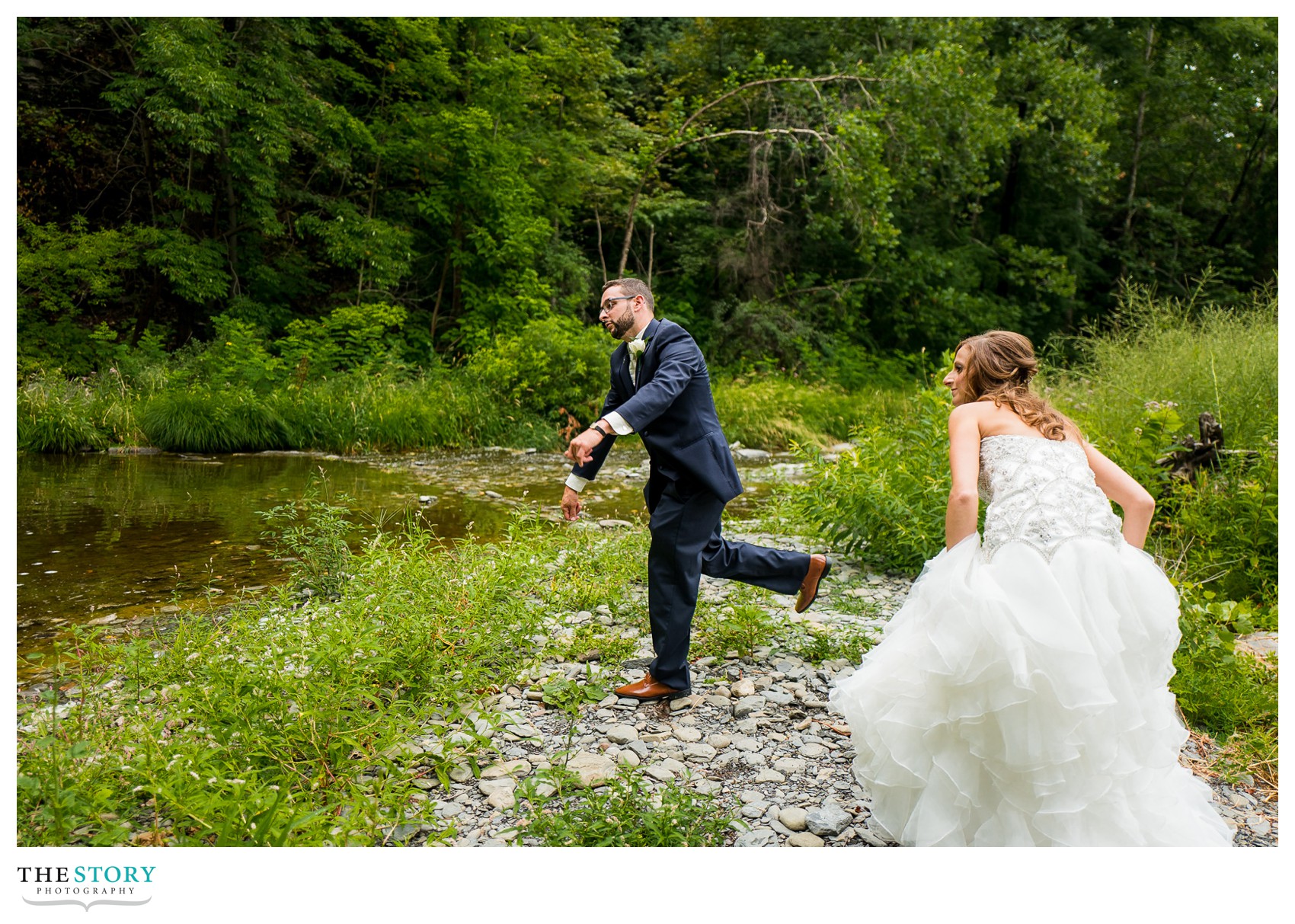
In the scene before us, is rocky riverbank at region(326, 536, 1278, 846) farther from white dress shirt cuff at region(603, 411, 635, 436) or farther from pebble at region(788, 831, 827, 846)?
white dress shirt cuff at region(603, 411, 635, 436)

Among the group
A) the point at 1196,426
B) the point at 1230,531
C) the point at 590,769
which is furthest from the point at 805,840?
the point at 1196,426

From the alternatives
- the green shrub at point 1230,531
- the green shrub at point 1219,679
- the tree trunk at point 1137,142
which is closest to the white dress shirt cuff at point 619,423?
the green shrub at point 1219,679

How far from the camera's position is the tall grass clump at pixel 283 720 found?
8.59 ft

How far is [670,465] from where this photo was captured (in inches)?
154

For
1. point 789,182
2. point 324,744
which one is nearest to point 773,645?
point 324,744

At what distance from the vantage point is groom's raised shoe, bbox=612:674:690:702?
387cm

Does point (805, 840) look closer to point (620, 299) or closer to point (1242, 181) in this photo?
point (620, 299)

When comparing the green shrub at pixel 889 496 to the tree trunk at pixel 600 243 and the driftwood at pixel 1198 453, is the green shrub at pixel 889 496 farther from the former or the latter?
the tree trunk at pixel 600 243

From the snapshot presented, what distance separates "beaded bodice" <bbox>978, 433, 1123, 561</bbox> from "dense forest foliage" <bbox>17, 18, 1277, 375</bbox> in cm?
1276

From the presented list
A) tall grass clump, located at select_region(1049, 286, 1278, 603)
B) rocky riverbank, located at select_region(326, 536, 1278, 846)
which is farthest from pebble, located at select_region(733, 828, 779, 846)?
tall grass clump, located at select_region(1049, 286, 1278, 603)

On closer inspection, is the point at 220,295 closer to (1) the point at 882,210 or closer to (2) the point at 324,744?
(1) the point at 882,210

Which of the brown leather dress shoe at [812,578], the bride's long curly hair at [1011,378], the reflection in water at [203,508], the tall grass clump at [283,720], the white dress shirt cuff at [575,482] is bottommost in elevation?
the reflection in water at [203,508]

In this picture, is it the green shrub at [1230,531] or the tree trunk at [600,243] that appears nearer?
the green shrub at [1230,531]

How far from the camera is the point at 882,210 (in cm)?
1653
